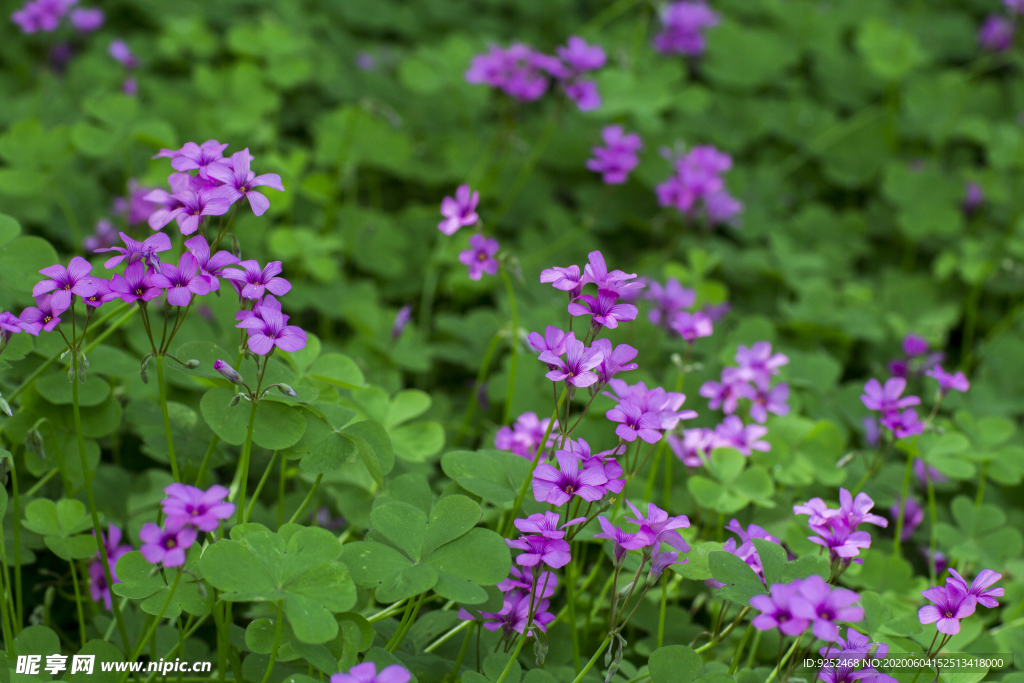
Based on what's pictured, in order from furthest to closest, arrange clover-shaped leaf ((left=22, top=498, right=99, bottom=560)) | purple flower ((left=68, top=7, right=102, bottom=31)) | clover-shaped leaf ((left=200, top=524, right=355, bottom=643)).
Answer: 1. purple flower ((left=68, top=7, right=102, bottom=31))
2. clover-shaped leaf ((left=22, top=498, right=99, bottom=560))
3. clover-shaped leaf ((left=200, top=524, right=355, bottom=643))

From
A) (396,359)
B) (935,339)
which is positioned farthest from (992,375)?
(396,359)

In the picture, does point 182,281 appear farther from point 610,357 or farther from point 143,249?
point 610,357

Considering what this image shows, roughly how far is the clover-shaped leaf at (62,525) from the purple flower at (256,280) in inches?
26.4

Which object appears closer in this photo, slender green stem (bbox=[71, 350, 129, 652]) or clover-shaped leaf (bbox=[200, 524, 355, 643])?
clover-shaped leaf (bbox=[200, 524, 355, 643])

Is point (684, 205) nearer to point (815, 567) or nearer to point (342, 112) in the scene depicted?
point (342, 112)

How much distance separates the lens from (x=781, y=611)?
1197 millimetres

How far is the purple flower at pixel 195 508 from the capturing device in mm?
1172

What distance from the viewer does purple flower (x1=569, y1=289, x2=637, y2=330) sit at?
1.39 metres

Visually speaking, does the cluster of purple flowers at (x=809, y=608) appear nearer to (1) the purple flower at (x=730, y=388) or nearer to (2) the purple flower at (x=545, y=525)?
(2) the purple flower at (x=545, y=525)

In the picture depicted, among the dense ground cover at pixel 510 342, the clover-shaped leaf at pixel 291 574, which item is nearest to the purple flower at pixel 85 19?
the dense ground cover at pixel 510 342

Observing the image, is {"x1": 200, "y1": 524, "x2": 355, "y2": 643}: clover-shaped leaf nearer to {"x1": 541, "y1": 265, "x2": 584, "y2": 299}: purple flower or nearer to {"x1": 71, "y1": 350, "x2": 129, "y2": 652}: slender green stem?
{"x1": 71, "y1": 350, "x2": 129, "y2": 652}: slender green stem

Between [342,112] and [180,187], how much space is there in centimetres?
212

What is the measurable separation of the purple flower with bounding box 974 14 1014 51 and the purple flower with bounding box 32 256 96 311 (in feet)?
15.3

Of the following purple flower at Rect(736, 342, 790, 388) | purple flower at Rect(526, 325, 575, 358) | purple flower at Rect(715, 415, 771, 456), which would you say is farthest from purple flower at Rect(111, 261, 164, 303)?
purple flower at Rect(736, 342, 790, 388)
